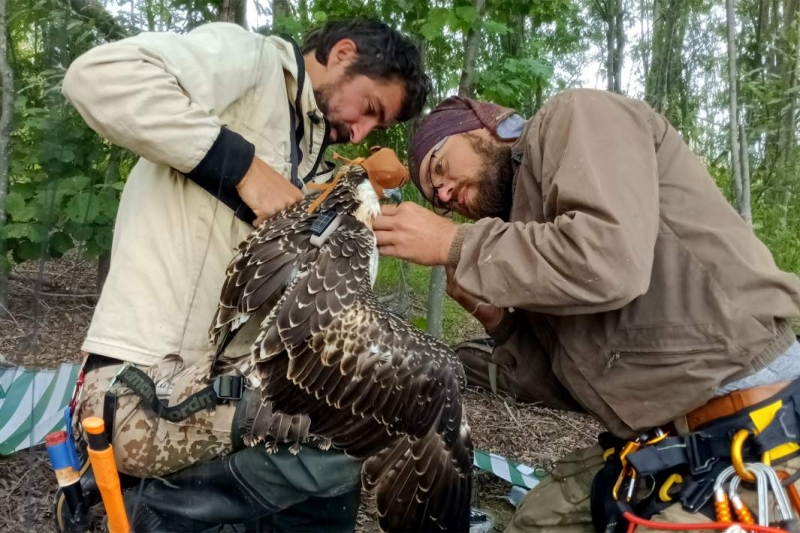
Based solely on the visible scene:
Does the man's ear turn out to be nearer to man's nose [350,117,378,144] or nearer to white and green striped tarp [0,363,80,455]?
man's nose [350,117,378,144]

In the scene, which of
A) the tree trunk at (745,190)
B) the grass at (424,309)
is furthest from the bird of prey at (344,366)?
the tree trunk at (745,190)

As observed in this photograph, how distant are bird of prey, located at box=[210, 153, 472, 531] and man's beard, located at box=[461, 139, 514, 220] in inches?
23.4

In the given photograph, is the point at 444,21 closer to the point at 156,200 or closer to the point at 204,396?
the point at 156,200

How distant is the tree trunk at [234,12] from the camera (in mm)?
1695

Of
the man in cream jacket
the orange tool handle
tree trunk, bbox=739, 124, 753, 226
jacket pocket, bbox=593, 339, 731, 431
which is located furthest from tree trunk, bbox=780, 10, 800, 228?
the orange tool handle

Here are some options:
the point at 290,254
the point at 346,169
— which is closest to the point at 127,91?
the point at 290,254

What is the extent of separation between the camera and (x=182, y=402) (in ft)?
6.17

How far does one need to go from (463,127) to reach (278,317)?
44.0 inches

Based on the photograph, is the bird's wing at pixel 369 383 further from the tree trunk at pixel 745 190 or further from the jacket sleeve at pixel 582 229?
the tree trunk at pixel 745 190

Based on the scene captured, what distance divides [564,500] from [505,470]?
686 millimetres

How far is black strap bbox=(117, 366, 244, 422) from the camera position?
1855 mm

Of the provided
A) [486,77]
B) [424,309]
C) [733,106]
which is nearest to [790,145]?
[733,106]

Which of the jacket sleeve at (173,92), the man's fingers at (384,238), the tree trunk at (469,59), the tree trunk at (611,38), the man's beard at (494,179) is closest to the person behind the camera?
the jacket sleeve at (173,92)

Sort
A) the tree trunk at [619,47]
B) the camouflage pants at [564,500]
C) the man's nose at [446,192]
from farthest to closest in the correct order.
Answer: the tree trunk at [619,47] → the camouflage pants at [564,500] → the man's nose at [446,192]
